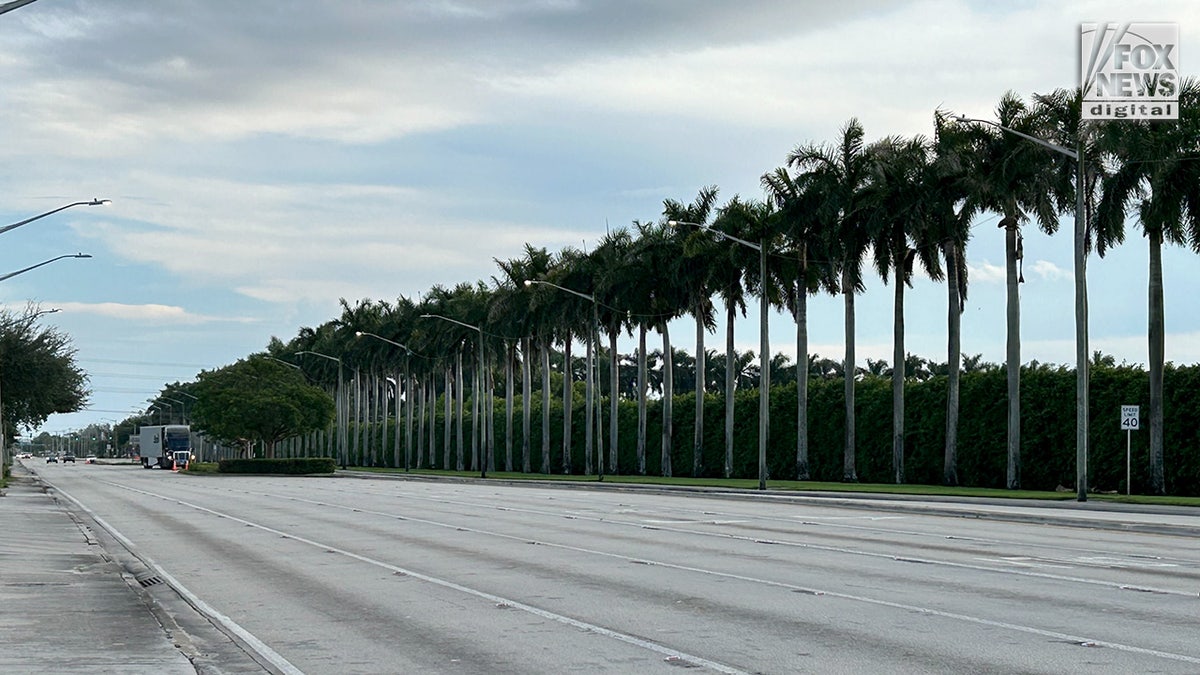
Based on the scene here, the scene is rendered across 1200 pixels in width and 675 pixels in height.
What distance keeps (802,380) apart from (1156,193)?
22.0 metres

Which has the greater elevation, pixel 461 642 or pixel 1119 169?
pixel 1119 169

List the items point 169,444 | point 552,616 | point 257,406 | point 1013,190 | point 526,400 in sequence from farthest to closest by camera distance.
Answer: point 169,444
point 257,406
point 526,400
point 1013,190
point 552,616

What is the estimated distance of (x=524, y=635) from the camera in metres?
13.4

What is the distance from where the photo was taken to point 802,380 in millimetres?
64312

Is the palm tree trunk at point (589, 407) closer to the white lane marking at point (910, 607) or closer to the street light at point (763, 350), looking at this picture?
the street light at point (763, 350)

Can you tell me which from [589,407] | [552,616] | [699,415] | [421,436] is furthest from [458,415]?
[552,616]

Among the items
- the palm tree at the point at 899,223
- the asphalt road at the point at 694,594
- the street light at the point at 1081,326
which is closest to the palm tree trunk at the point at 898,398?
the palm tree at the point at 899,223

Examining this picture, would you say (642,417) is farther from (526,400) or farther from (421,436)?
(421,436)

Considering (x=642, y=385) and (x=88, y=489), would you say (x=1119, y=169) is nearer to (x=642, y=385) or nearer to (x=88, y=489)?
(x=642, y=385)

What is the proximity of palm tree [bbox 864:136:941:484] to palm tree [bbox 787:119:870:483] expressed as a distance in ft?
2.85

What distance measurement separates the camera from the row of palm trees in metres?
46.5

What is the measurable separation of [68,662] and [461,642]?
11.0 ft

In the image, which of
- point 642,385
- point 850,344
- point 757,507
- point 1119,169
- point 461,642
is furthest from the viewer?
point 642,385

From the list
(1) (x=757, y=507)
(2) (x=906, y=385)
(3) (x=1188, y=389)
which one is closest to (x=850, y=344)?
(2) (x=906, y=385)
